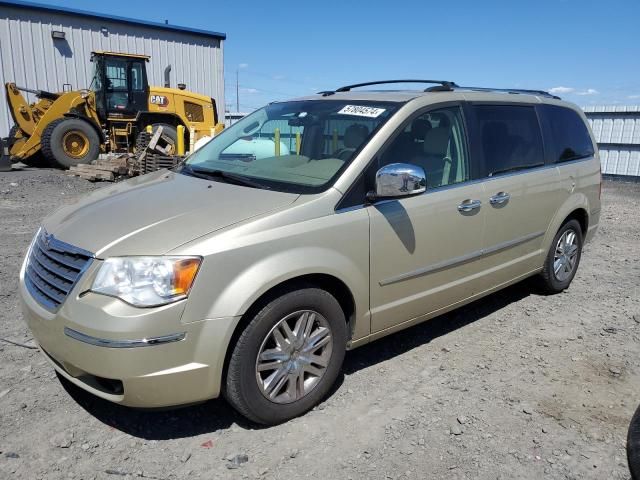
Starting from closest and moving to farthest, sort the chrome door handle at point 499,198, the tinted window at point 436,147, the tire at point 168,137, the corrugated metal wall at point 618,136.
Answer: the tinted window at point 436,147 < the chrome door handle at point 499,198 < the tire at point 168,137 < the corrugated metal wall at point 618,136

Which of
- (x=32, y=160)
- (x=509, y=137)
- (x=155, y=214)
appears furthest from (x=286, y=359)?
(x=32, y=160)

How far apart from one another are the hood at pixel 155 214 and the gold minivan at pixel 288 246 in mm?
13

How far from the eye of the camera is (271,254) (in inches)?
107

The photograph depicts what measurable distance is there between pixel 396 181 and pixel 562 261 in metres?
2.82

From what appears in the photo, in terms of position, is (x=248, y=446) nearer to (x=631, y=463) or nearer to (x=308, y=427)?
(x=308, y=427)

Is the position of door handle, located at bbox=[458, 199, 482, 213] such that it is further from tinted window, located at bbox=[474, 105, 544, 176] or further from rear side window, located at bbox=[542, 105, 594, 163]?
rear side window, located at bbox=[542, 105, 594, 163]

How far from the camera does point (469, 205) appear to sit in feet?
12.2

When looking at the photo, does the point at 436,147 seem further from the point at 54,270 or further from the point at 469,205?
the point at 54,270

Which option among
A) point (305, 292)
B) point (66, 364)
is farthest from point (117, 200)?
point (305, 292)

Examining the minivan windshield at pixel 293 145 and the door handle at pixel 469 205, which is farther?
the door handle at pixel 469 205

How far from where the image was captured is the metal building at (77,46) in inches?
693

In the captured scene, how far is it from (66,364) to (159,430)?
2.05 feet

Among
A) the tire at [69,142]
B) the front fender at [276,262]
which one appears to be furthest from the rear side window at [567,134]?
the tire at [69,142]

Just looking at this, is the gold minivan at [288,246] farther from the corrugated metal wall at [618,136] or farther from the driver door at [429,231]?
the corrugated metal wall at [618,136]
